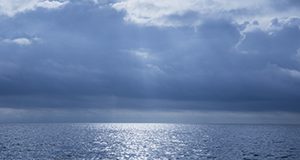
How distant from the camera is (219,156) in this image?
101625mm

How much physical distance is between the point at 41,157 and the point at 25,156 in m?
4.91

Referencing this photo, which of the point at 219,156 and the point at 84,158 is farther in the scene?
the point at 219,156

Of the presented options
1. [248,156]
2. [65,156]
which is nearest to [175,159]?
[248,156]

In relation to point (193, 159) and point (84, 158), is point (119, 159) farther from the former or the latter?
point (193, 159)

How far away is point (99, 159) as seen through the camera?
91.5 meters

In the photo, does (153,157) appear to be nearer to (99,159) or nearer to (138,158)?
(138,158)

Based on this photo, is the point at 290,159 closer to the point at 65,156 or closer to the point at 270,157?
the point at 270,157

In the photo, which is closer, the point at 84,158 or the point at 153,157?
the point at 84,158

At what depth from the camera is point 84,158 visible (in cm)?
9238

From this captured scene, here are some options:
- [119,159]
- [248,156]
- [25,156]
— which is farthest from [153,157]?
[25,156]

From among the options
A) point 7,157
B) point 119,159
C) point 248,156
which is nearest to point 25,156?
point 7,157

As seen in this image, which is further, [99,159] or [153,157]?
[153,157]

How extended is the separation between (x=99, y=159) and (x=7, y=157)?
22891 millimetres

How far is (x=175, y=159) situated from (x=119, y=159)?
13.8 metres
